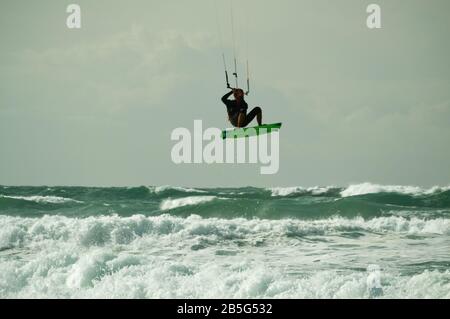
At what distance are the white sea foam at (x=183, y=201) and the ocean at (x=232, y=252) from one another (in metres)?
0.27

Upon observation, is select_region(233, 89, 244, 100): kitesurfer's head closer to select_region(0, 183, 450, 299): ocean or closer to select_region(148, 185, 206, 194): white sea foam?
select_region(0, 183, 450, 299): ocean

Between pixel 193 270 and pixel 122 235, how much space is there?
16.5 feet

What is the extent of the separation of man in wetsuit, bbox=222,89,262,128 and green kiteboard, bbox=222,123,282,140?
1.08 meters

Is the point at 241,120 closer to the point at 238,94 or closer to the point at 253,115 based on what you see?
the point at 253,115

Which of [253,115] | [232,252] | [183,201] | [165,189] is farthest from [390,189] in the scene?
[253,115]

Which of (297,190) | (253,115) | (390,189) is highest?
(253,115)

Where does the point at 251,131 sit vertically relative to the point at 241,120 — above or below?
below

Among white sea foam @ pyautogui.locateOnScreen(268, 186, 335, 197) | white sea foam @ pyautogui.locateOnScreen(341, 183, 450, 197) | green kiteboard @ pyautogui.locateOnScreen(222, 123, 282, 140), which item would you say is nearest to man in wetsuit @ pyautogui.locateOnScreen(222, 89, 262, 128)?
green kiteboard @ pyautogui.locateOnScreen(222, 123, 282, 140)

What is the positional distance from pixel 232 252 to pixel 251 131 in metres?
3.70

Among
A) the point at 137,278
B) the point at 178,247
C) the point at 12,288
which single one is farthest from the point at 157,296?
the point at 178,247

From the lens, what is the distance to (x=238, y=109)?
12617 millimetres

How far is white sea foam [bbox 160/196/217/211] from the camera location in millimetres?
27198

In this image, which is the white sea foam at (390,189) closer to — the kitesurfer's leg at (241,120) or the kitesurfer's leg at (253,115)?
the kitesurfer's leg at (253,115)

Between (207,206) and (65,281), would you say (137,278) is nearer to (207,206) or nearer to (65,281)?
(65,281)
